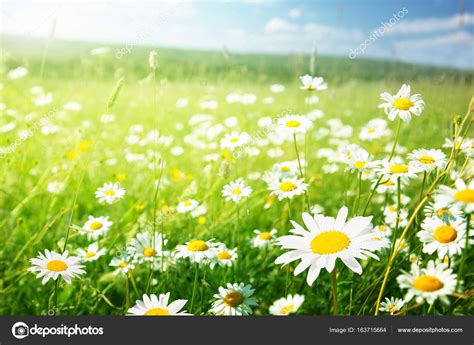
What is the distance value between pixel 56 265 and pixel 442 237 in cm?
55

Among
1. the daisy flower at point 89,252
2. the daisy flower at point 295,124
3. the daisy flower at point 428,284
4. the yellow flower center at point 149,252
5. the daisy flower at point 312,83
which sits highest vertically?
the daisy flower at point 312,83

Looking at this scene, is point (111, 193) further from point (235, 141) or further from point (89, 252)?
point (235, 141)

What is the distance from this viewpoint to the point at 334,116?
7.39 ft

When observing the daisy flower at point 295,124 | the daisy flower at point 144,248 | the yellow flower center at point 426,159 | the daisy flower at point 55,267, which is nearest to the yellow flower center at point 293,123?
the daisy flower at point 295,124

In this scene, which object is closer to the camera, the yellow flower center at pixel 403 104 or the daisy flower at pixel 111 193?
the yellow flower center at pixel 403 104

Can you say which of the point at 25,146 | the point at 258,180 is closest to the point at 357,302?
the point at 258,180

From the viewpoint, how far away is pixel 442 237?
594mm

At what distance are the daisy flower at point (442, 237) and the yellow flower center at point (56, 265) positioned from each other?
20.2 inches

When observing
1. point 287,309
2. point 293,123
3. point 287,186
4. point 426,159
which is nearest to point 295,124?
point 293,123

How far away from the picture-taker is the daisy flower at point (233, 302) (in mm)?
625

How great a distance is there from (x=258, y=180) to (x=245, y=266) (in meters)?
0.49

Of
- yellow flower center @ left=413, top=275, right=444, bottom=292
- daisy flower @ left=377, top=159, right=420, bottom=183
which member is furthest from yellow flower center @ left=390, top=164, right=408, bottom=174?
yellow flower center @ left=413, top=275, right=444, bottom=292

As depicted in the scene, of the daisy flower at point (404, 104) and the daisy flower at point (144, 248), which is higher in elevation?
the daisy flower at point (404, 104)

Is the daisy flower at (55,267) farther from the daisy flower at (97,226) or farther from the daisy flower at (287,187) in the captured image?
the daisy flower at (287,187)
